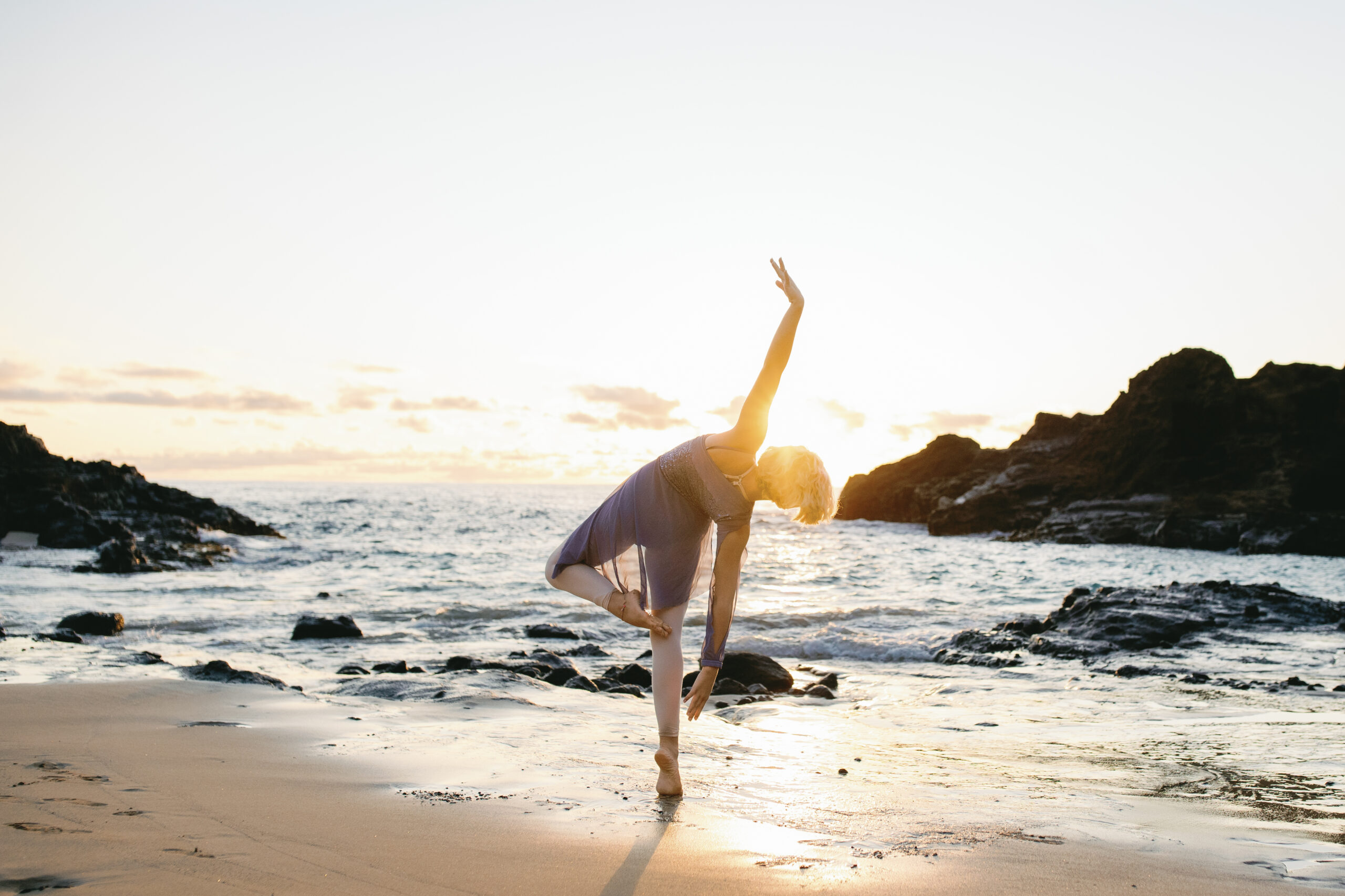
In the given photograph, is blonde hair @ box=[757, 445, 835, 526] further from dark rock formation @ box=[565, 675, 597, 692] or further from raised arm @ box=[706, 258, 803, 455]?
dark rock formation @ box=[565, 675, 597, 692]

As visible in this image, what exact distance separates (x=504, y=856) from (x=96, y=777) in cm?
196

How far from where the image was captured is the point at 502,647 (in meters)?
10.8

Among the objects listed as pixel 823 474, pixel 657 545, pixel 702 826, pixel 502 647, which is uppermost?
pixel 823 474

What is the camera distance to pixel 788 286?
4.07 meters

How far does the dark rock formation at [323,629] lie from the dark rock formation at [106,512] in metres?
11.0

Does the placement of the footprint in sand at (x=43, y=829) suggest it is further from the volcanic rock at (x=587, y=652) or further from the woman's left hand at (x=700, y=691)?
the volcanic rock at (x=587, y=652)

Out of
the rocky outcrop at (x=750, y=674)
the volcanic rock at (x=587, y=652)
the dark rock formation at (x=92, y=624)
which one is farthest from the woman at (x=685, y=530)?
the dark rock formation at (x=92, y=624)

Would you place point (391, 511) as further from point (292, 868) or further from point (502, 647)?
point (292, 868)

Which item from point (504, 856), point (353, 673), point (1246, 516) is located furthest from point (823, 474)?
point (1246, 516)

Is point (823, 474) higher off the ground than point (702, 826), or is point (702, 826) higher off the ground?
point (823, 474)

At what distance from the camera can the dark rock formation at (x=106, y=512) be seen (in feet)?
74.0

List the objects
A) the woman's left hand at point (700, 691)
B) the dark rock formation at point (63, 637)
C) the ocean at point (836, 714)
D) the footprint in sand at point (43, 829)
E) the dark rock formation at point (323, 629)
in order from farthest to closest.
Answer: the dark rock formation at point (323, 629) < the dark rock formation at point (63, 637) < the woman's left hand at point (700, 691) < the ocean at point (836, 714) < the footprint in sand at point (43, 829)

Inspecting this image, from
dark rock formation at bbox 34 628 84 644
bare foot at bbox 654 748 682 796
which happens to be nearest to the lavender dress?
bare foot at bbox 654 748 682 796

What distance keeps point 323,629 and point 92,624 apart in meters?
2.59
